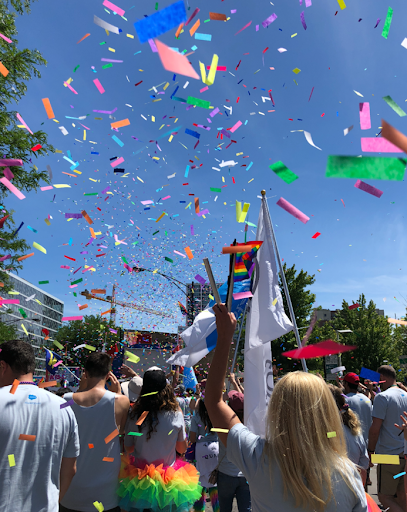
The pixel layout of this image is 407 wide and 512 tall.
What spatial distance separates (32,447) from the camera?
2.36 m

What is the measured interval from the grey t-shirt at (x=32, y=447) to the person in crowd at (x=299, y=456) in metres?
1.45

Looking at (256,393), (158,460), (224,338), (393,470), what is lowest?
(393,470)

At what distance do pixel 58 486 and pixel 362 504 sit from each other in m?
1.99

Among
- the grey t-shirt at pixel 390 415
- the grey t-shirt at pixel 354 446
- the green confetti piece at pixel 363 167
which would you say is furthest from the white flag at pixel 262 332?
the green confetti piece at pixel 363 167

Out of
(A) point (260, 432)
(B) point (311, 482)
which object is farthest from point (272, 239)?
(B) point (311, 482)

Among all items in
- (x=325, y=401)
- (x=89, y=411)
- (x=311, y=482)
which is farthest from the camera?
(x=89, y=411)

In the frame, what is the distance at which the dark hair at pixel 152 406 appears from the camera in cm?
350

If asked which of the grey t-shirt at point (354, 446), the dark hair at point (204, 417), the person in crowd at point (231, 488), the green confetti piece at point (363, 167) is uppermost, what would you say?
the green confetti piece at point (363, 167)

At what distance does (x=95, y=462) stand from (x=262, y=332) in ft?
6.32

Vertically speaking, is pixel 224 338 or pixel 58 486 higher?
pixel 224 338

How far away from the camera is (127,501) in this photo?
10.4 feet

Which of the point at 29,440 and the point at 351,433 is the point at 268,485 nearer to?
the point at 29,440

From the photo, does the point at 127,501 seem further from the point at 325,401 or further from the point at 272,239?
the point at 272,239

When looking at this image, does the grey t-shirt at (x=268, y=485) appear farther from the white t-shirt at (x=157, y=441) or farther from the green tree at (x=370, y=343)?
the green tree at (x=370, y=343)
